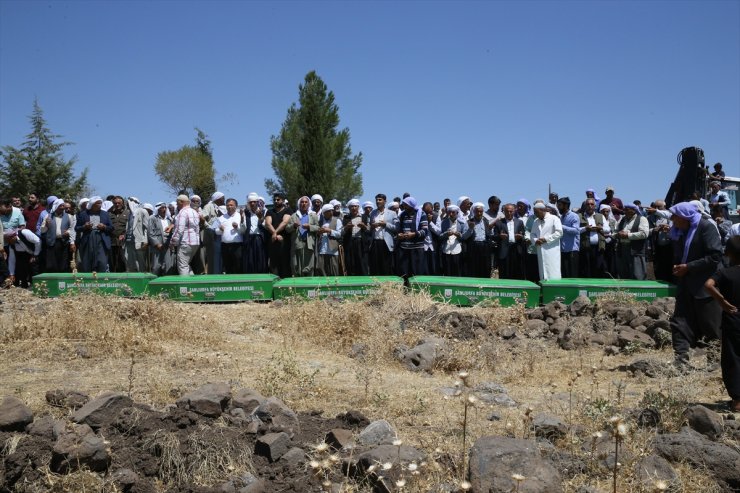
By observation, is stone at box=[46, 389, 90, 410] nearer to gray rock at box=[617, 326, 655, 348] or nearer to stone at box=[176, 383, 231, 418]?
stone at box=[176, 383, 231, 418]

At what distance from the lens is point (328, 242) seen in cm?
1314

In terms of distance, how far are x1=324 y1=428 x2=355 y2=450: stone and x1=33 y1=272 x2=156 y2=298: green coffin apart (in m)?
6.78

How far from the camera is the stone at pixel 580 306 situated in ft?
33.3

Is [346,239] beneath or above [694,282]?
above

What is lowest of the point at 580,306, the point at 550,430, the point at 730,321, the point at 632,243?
the point at 550,430

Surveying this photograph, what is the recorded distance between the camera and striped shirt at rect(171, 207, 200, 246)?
12.8 m

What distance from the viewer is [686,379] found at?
6.18 m

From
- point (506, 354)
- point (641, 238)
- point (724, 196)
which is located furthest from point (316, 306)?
point (724, 196)

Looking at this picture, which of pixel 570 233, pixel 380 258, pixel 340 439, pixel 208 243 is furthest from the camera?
pixel 208 243

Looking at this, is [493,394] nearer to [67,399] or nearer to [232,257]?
[67,399]

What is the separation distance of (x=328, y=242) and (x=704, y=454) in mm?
9268

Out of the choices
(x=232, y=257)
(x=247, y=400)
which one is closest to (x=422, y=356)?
(x=247, y=400)

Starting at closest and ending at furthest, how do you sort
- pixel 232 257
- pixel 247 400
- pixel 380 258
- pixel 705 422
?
pixel 705 422, pixel 247 400, pixel 232 257, pixel 380 258

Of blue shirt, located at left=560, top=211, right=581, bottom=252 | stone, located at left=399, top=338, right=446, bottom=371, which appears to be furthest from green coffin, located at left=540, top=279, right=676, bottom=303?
stone, located at left=399, top=338, right=446, bottom=371
